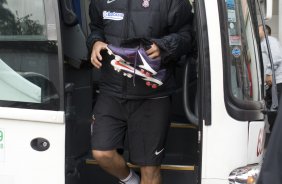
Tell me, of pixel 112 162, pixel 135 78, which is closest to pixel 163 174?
pixel 112 162

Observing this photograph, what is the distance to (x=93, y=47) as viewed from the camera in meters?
2.96

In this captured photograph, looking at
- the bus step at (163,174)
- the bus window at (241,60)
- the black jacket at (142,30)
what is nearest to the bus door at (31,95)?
the black jacket at (142,30)

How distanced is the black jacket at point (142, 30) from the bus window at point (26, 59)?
32 cm

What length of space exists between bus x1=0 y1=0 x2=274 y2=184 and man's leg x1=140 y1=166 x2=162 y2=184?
1.16 feet

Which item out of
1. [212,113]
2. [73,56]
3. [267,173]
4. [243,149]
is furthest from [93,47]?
[267,173]

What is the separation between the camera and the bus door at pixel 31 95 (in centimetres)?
276

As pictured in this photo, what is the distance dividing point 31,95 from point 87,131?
726 millimetres

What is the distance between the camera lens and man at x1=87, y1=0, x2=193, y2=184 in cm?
283

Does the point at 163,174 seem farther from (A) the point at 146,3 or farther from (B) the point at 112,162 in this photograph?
(A) the point at 146,3

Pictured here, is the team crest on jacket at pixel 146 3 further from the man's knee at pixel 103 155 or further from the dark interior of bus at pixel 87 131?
the man's knee at pixel 103 155

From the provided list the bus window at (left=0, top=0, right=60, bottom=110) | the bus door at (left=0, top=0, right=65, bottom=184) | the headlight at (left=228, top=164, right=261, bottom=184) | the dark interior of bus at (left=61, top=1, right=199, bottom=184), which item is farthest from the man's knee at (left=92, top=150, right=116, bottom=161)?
the headlight at (left=228, top=164, right=261, bottom=184)

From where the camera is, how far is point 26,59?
2.83m

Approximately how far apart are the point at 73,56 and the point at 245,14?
1.09 m

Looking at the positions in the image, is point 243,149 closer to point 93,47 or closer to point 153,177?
point 153,177
